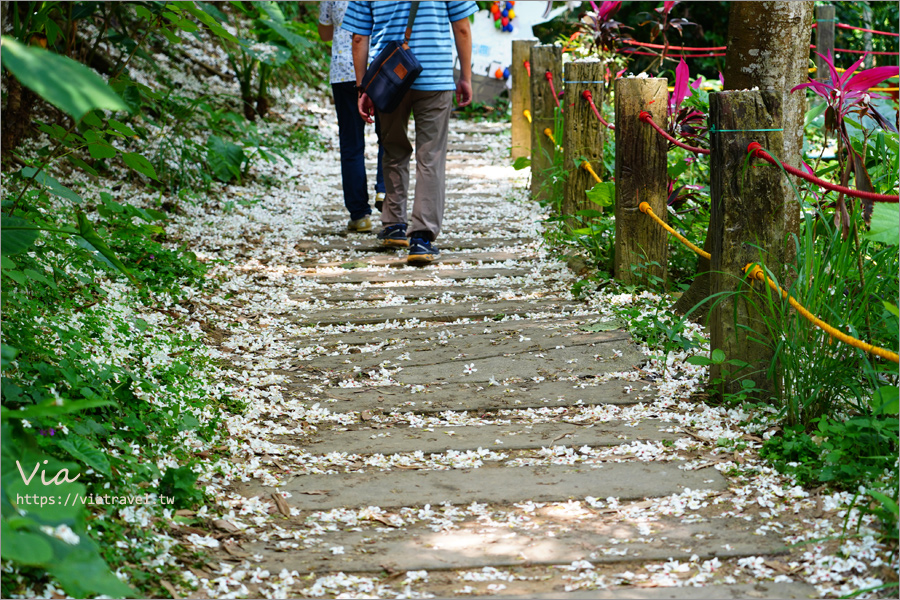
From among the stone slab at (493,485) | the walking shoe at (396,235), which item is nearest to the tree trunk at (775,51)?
the stone slab at (493,485)

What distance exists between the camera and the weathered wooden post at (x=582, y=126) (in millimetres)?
4805

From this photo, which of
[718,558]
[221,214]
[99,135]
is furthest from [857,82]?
[221,214]

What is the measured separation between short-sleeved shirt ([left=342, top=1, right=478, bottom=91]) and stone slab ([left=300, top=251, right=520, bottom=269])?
3.34 ft

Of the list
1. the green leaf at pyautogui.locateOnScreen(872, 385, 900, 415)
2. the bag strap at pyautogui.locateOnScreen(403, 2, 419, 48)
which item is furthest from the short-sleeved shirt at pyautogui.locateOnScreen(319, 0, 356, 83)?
the green leaf at pyautogui.locateOnScreen(872, 385, 900, 415)

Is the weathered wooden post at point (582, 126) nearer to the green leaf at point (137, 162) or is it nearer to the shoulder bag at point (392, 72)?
the shoulder bag at point (392, 72)

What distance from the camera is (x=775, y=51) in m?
3.34

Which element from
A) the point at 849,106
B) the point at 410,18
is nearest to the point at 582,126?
the point at 410,18

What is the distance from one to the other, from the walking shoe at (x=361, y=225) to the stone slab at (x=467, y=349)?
2.23 meters

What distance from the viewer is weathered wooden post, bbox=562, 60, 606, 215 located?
15.8 ft

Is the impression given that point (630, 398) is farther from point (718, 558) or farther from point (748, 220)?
point (718, 558)

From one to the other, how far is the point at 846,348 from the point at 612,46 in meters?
4.20

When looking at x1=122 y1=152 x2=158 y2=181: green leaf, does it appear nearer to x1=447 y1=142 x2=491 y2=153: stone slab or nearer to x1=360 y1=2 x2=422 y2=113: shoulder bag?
x1=360 y1=2 x2=422 y2=113: shoulder bag

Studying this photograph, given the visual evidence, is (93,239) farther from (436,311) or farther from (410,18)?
(410,18)

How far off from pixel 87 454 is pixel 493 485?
1.10m
